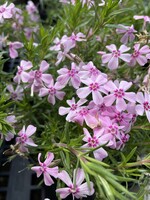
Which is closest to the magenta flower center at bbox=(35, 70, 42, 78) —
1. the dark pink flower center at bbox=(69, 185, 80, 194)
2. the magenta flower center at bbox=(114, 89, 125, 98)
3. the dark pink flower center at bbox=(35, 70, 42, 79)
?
the dark pink flower center at bbox=(35, 70, 42, 79)

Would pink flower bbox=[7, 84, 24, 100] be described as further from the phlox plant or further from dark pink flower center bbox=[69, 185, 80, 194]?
dark pink flower center bbox=[69, 185, 80, 194]

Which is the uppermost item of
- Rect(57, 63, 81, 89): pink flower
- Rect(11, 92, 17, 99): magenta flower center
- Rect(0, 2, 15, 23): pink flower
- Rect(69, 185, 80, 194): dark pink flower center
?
Rect(0, 2, 15, 23): pink flower

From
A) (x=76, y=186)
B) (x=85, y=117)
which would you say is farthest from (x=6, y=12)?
(x=76, y=186)

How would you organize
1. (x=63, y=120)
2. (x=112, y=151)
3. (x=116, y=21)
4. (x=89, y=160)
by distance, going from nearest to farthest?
(x=89, y=160) < (x=112, y=151) < (x=63, y=120) < (x=116, y=21)

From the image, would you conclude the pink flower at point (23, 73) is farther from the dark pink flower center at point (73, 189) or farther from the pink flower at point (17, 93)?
the dark pink flower center at point (73, 189)

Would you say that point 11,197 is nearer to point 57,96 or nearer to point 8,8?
point 57,96

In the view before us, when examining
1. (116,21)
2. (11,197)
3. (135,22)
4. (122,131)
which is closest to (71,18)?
(116,21)

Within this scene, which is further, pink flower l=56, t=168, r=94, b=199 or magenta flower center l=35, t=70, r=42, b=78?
magenta flower center l=35, t=70, r=42, b=78

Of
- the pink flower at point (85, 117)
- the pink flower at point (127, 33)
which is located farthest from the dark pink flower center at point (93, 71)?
the pink flower at point (127, 33)

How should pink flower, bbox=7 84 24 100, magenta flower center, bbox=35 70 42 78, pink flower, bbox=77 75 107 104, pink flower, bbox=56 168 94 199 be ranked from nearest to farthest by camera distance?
pink flower, bbox=56 168 94 199
pink flower, bbox=77 75 107 104
magenta flower center, bbox=35 70 42 78
pink flower, bbox=7 84 24 100
